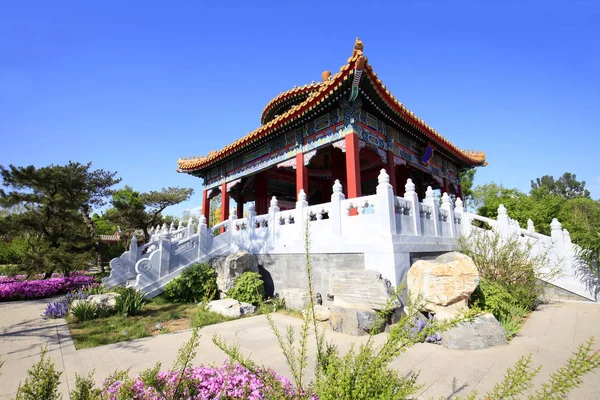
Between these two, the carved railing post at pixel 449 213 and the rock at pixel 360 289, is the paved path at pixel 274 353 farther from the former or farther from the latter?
the carved railing post at pixel 449 213

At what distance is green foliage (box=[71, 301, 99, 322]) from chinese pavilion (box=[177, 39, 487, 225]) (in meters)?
5.53

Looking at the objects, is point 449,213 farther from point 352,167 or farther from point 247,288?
point 247,288

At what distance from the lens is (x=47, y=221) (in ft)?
32.5

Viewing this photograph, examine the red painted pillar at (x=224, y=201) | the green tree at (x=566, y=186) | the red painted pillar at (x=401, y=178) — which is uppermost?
the green tree at (x=566, y=186)

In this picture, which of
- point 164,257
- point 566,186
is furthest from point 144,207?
point 566,186

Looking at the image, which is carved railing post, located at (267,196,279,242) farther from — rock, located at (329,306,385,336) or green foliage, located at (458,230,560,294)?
green foliage, located at (458,230,560,294)

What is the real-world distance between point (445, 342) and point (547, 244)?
5.89 m

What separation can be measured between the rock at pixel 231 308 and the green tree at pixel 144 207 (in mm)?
14948

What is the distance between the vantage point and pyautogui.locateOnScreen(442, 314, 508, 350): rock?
3.72 m

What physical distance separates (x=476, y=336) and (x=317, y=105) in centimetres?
598

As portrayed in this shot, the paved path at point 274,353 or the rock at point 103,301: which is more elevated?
the rock at point 103,301

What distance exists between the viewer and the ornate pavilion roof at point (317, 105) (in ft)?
20.5

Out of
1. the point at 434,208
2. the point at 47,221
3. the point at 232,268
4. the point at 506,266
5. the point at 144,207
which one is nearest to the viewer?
the point at 506,266

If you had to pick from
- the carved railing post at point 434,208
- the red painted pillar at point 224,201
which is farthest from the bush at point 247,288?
the red painted pillar at point 224,201
